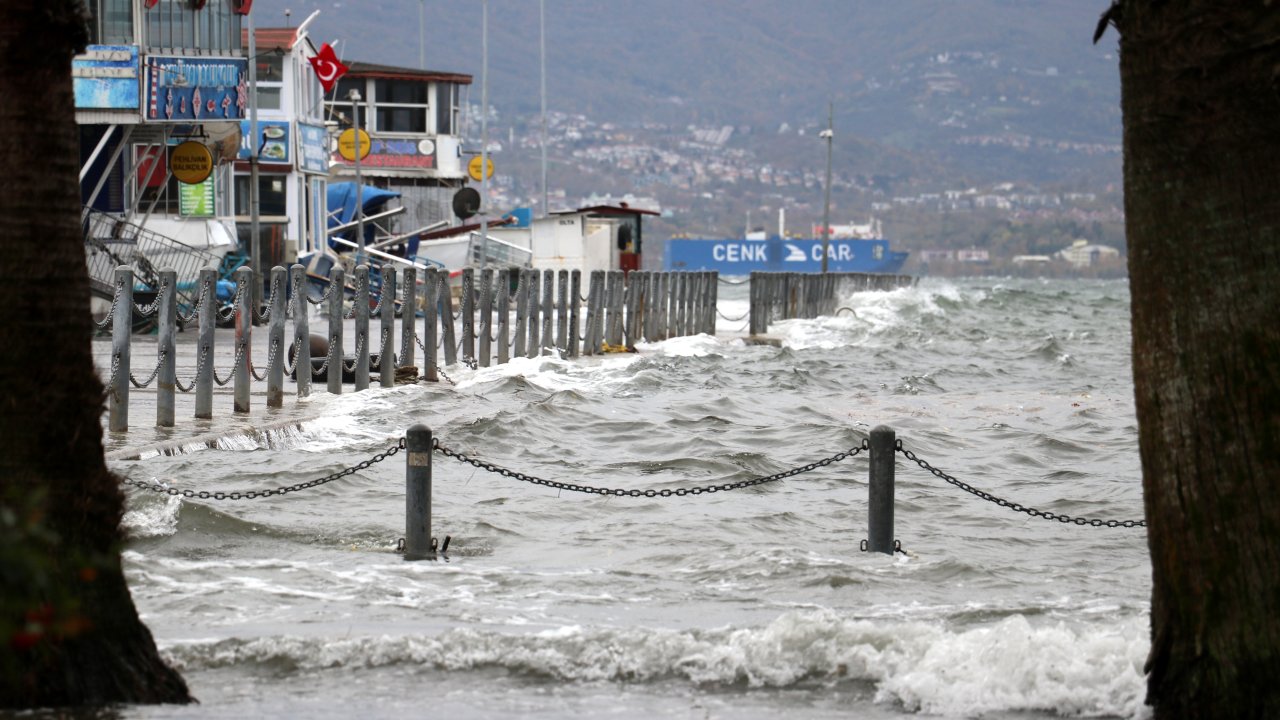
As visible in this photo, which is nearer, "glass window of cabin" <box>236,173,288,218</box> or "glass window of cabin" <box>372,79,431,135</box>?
"glass window of cabin" <box>236,173,288,218</box>

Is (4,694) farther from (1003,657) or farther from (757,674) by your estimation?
(1003,657)

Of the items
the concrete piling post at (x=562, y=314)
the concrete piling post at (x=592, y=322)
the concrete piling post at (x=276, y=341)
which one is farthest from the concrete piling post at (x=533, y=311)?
the concrete piling post at (x=276, y=341)

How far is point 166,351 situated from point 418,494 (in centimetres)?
490

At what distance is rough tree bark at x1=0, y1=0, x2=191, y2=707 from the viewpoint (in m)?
5.86

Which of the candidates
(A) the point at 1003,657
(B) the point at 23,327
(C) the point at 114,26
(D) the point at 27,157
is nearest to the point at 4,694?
(B) the point at 23,327

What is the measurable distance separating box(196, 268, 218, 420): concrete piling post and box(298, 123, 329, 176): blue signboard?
2923 cm

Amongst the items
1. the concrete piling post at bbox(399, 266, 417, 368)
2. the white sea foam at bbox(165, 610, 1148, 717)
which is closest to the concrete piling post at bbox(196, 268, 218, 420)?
the concrete piling post at bbox(399, 266, 417, 368)

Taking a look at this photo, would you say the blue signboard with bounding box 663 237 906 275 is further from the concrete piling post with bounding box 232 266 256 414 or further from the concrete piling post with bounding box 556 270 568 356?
the concrete piling post with bounding box 232 266 256 414

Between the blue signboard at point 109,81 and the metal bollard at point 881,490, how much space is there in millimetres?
19971

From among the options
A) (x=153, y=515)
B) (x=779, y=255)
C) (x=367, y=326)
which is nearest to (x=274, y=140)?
(x=367, y=326)

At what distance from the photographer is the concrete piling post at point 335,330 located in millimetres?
16891

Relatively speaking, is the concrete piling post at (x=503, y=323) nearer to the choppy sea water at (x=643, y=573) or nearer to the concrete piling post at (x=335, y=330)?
the choppy sea water at (x=643, y=573)

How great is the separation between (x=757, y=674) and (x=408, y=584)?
7.81 ft

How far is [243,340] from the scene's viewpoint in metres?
14.9
